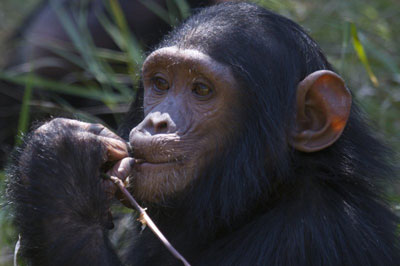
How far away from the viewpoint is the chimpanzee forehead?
12.1 feet

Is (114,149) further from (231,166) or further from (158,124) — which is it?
(231,166)

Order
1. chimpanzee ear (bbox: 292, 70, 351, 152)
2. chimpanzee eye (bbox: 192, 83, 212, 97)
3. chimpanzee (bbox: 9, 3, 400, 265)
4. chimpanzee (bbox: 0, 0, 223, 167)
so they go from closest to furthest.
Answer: chimpanzee (bbox: 9, 3, 400, 265) < chimpanzee ear (bbox: 292, 70, 351, 152) < chimpanzee eye (bbox: 192, 83, 212, 97) < chimpanzee (bbox: 0, 0, 223, 167)

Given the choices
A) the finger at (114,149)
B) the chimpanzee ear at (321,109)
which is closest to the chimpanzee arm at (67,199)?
the finger at (114,149)

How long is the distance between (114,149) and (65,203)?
385mm

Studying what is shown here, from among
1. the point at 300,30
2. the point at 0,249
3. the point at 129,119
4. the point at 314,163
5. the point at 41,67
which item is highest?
the point at 41,67

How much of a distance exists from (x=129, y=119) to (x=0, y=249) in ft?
4.55

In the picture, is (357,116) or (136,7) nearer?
(357,116)

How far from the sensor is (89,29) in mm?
7727

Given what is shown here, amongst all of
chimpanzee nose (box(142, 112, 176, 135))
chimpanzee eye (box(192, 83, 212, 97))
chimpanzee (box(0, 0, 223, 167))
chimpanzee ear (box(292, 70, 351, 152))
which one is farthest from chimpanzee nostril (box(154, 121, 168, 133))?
chimpanzee (box(0, 0, 223, 167))

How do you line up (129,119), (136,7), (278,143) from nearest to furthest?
(278,143), (129,119), (136,7)

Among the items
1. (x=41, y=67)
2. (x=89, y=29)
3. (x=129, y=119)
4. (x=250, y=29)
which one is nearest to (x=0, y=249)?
(x=129, y=119)

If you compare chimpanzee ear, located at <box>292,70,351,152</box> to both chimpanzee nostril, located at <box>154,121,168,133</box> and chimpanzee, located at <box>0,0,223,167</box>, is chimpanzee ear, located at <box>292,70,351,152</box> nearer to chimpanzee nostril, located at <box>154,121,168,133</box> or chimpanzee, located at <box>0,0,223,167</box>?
chimpanzee nostril, located at <box>154,121,168,133</box>

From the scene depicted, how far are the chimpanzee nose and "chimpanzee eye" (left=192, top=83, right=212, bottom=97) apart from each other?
0.27m

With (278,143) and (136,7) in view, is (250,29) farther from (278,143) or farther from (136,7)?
(136,7)
